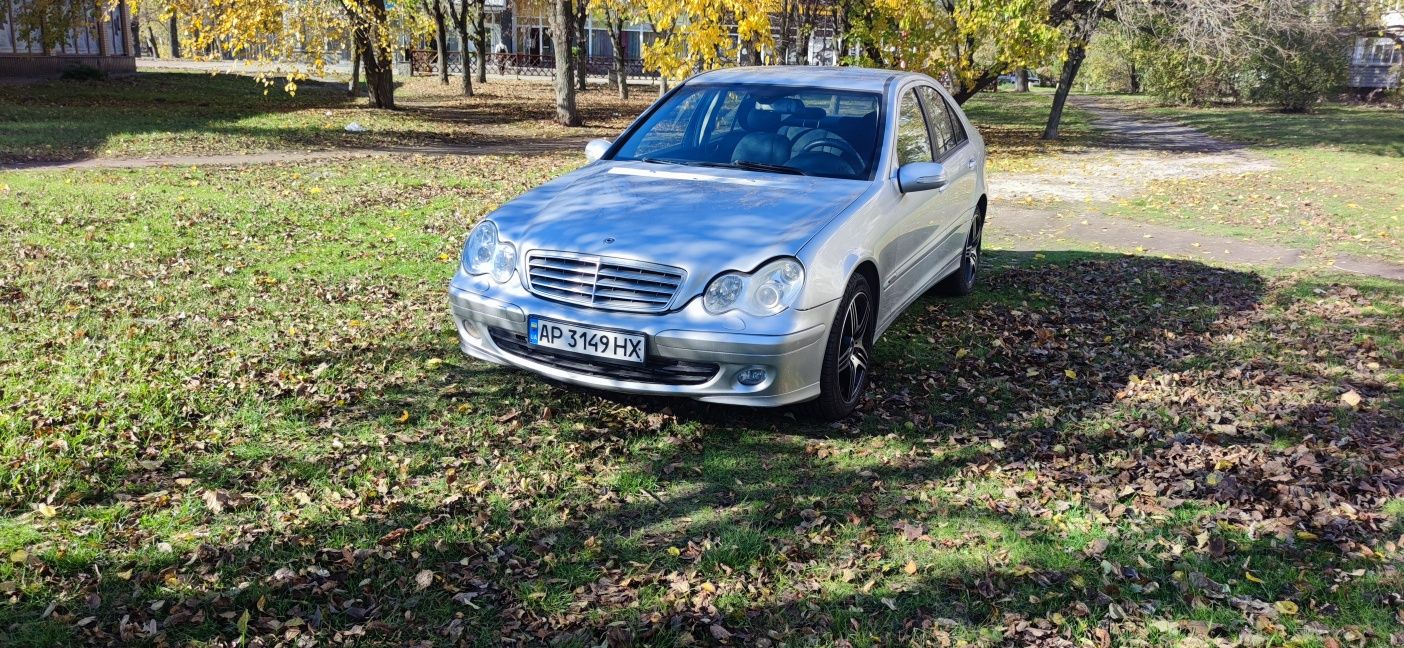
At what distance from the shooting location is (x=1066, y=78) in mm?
24531

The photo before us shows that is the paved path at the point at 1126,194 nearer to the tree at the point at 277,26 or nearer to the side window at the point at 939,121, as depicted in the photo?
the side window at the point at 939,121

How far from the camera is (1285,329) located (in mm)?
6816

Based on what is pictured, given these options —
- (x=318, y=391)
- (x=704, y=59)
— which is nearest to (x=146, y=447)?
(x=318, y=391)

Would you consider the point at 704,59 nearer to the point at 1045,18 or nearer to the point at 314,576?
the point at 1045,18

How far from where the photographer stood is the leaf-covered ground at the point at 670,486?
129 inches

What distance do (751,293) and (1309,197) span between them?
13.2 m

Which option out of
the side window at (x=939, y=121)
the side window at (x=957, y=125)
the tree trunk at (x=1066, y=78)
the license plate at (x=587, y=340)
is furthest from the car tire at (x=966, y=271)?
the tree trunk at (x=1066, y=78)

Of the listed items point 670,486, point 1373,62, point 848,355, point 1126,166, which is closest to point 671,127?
point 848,355

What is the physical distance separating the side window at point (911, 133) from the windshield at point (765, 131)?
19 centimetres

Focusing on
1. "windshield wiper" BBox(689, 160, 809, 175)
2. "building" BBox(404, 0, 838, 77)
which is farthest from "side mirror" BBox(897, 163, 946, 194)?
"building" BBox(404, 0, 838, 77)

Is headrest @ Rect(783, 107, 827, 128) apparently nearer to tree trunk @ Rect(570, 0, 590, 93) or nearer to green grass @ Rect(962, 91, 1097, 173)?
green grass @ Rect(962, 91, 1097, 173)

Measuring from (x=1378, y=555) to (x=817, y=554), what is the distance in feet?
6.70

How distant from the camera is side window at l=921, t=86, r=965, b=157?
6.50m

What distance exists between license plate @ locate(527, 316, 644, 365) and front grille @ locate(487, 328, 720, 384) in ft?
→ 0.17
